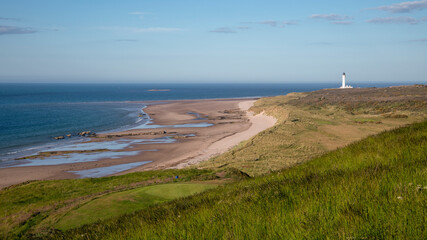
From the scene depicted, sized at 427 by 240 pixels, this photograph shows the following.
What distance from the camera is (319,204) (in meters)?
4.35

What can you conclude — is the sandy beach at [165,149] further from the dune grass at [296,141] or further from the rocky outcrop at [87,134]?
the dune grass at [296,141]

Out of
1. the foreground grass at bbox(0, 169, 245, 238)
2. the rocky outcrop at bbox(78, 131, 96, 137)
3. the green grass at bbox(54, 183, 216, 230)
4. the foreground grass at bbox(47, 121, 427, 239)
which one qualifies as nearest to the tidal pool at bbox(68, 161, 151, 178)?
the foreground grass at bbox(0, 169, 245, 238)

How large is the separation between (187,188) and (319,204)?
32.0 feet

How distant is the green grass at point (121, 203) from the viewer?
11.4 m

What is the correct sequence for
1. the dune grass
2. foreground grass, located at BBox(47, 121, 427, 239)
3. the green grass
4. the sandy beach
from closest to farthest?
1. foreground grass, located at BBox(47, 121, 427, 239)
2. the green grass
3. the dune grass
4. the sandy beach

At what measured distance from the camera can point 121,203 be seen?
1251 cm

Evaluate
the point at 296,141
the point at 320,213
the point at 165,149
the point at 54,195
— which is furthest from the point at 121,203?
the point at 165,149

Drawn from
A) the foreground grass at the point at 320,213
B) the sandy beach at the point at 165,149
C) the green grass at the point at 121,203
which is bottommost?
the sandy beach at the point at 165,149

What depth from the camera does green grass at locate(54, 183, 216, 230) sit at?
11430mm

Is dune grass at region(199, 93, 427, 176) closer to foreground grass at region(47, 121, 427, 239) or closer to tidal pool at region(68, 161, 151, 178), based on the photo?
tidal pool at region(68, 161, 151, 178)

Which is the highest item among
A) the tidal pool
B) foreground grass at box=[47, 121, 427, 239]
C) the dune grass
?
→ foreground grass at box=[47, 121, 427, 239]

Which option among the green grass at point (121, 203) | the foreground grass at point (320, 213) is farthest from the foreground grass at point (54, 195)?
the foreground grass at point (320, 213)

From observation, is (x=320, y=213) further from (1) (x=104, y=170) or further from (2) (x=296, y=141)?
(2) (x=296, y=141)

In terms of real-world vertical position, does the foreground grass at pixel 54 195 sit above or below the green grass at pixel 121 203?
below
